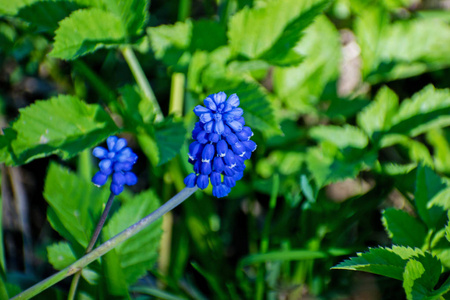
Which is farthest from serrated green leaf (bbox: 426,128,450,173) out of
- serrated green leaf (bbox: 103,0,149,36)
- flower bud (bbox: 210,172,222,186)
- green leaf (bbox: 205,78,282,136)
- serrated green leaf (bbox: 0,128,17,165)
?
serrated green leaf (bbox: 0,128,17,165)

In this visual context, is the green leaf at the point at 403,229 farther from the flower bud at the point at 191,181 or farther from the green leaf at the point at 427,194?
the flower bud at the point at 191,181

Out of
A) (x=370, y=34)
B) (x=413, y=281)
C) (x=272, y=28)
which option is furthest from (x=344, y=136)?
(x=413, y=281)

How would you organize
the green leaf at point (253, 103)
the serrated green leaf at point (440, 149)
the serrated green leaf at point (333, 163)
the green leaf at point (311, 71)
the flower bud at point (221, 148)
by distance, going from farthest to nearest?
the green leaf at point (311, 71)
the serrated green leaf at point (440, 149)
the serrated green leaf at point (333, 163)
the green leaf at point (253, 103)
the flower bud at point (221, 148)

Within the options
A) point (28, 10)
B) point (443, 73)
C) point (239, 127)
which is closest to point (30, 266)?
point (28, 10)

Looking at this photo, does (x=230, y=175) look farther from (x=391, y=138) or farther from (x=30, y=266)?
(x=30, y=266)

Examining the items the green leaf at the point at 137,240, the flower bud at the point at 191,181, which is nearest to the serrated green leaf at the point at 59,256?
the green leaf at the point at 137,240

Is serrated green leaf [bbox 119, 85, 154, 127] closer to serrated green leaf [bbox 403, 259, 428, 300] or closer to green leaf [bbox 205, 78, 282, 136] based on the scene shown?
green leaf [bbox 205, 78, 282, 136]
